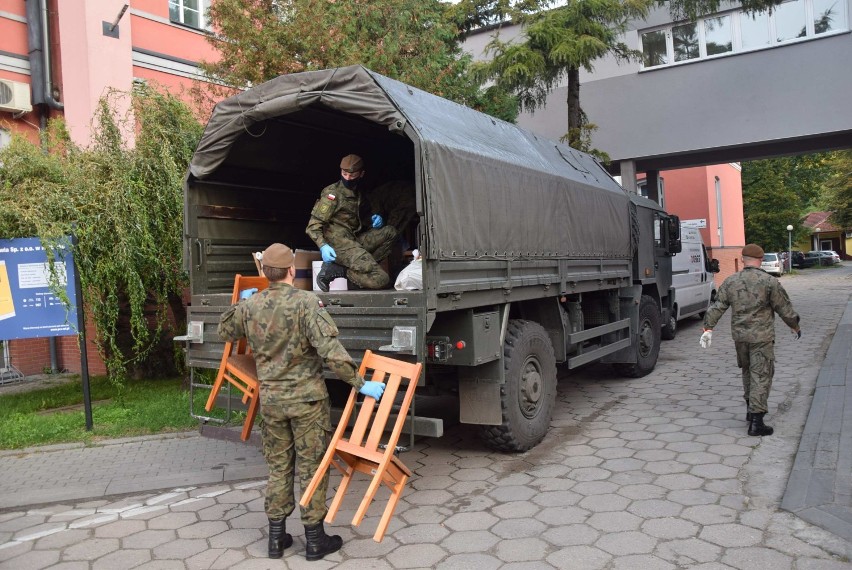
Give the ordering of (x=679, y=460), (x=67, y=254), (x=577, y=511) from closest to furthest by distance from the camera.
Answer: (x=577, y=511)
(x=679, y=460)
(x=67, y=254)

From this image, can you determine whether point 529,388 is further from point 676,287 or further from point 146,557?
point 676,287

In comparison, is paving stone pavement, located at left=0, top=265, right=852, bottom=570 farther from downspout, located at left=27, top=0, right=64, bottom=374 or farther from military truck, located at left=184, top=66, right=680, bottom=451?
downspout, located at left=27, top=0, right=64, bottom=374

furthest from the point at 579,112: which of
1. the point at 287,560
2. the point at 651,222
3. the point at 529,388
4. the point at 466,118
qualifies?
the point at 287,560

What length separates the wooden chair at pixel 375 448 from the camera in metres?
3.59

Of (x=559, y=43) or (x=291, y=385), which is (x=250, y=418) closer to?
(x=291, y=385)

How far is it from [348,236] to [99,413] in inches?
148

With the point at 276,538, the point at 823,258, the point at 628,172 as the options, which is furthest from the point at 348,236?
the point at 823,258

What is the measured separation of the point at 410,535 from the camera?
13.1ft

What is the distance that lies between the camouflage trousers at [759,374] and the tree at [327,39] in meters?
6.31

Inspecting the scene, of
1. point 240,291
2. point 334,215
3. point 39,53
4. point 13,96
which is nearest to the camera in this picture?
point 240,291

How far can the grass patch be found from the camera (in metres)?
6.47

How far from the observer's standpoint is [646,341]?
29.2 feet

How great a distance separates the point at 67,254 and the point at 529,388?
15.4 feet

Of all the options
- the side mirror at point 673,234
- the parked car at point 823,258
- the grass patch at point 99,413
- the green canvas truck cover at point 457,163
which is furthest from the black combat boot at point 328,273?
the parked car at point 823,258
